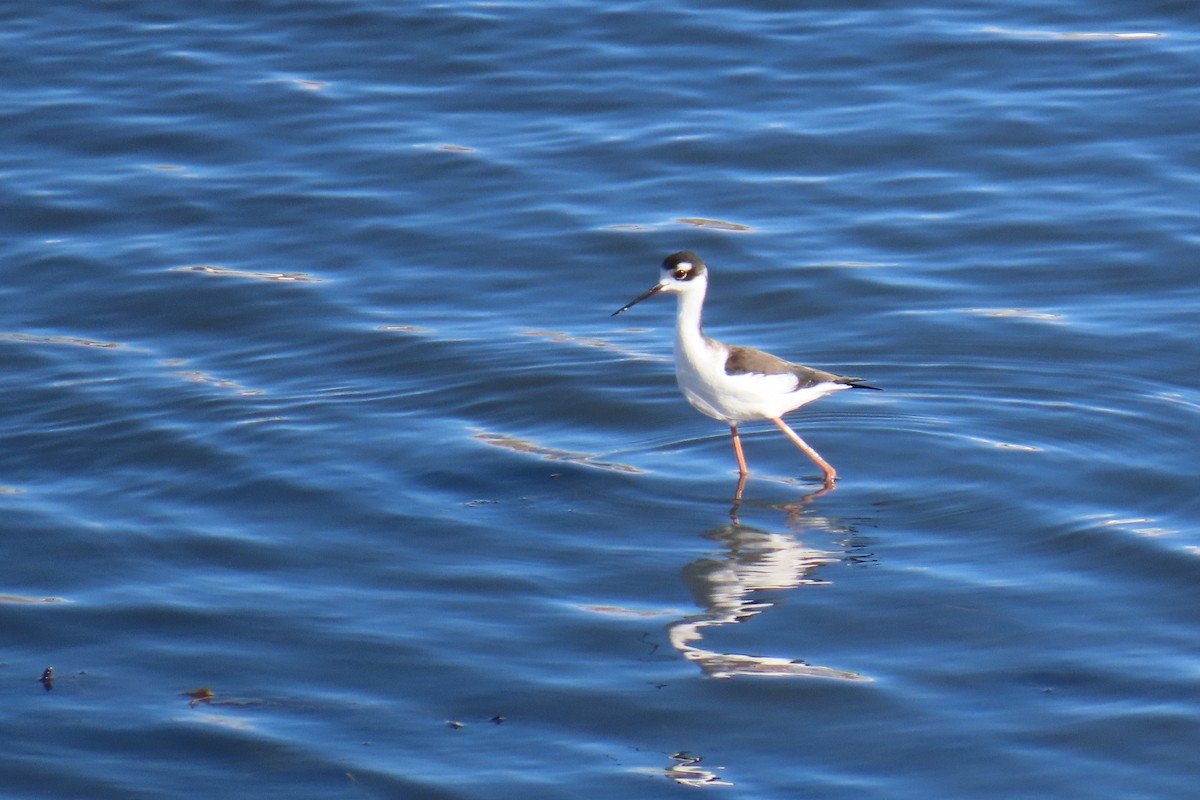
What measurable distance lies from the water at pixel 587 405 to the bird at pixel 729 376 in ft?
1.57

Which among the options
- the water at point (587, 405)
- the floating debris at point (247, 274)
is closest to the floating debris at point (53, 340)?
the water at point (587, 405)

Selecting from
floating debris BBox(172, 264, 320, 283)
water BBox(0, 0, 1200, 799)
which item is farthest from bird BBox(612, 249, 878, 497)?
floating debris BBox(172, 264, 320, 283)

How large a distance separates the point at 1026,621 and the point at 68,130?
1245 cm

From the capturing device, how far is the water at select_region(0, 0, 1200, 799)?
26.9 feet

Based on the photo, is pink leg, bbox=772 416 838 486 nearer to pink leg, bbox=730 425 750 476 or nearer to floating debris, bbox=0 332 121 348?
pink leg, bbox=730 425 750 476

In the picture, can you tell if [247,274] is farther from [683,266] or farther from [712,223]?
[683,266]

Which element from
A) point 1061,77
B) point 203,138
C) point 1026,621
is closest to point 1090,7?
point 1061,77

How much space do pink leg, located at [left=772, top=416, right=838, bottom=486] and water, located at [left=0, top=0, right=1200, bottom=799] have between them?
16cm

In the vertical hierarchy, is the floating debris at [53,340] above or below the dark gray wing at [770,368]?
below

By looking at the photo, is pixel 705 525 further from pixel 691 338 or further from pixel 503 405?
pixel 503 405

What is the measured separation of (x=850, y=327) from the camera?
13.2 m

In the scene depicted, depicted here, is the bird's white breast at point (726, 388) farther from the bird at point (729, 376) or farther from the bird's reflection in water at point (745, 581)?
the bird's reflection in water at point (745, 581)

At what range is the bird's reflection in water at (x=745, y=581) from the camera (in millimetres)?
8703

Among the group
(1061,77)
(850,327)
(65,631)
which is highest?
(1061,77)
